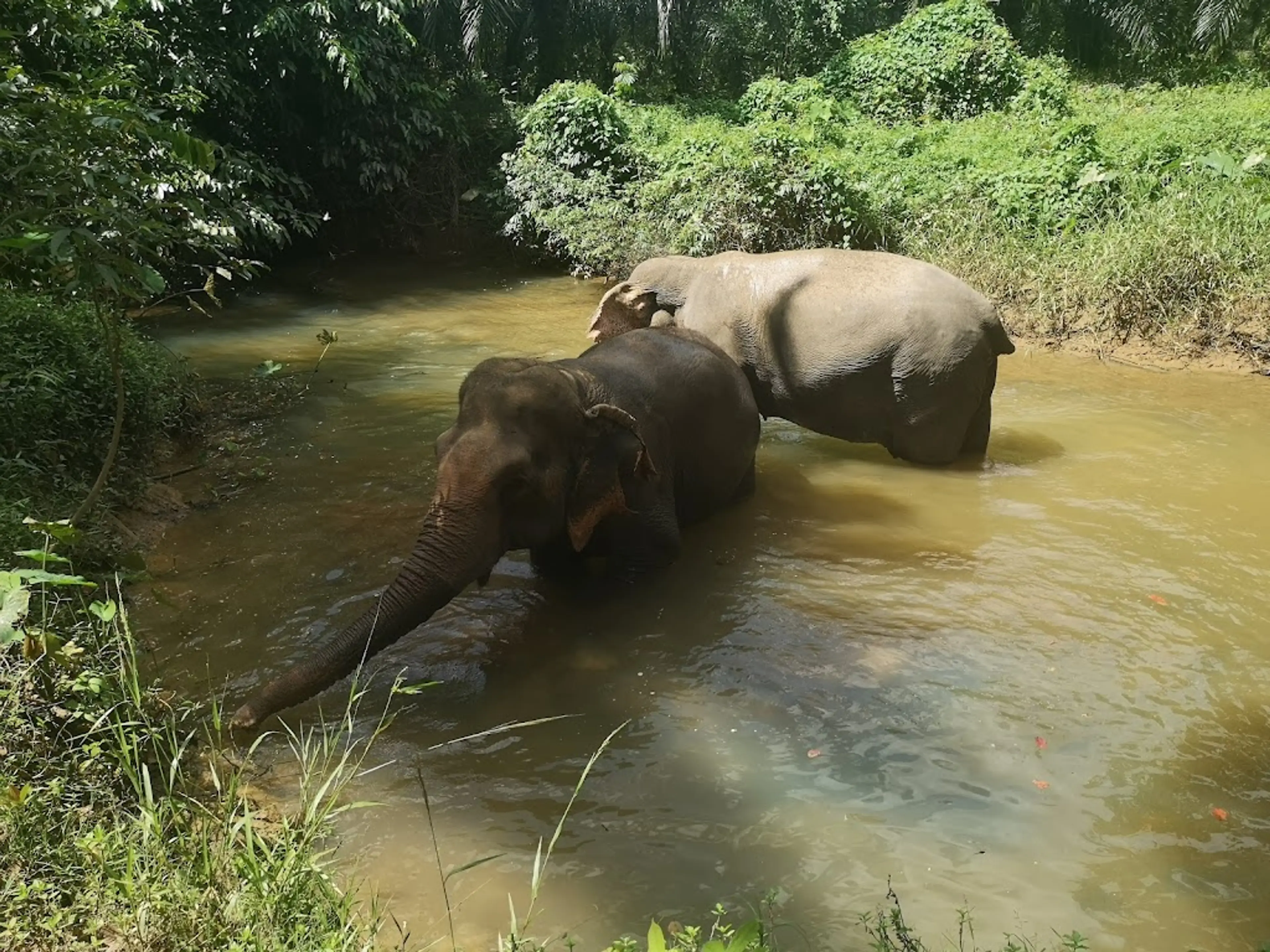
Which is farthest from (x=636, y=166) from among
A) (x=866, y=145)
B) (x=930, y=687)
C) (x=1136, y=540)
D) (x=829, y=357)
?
(x=930, y=687)

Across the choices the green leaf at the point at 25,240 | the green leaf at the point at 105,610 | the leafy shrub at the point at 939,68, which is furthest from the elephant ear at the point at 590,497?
the leafy shrub at the point at 939,68

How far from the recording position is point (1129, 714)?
3869 mm

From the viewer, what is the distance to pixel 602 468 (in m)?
4.52

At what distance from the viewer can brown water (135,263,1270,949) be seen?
3010mm

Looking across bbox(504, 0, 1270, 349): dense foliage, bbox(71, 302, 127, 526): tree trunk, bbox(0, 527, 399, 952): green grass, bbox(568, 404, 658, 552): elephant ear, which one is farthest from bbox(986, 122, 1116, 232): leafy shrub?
bbox(0, 527, 399, 952): green grass

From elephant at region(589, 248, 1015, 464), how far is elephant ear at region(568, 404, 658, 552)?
1.98 meters

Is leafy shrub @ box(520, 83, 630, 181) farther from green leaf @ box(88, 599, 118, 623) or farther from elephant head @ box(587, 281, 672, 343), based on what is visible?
green leaf @ box(88, 599, 118, 623)

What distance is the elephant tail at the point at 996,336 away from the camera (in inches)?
253

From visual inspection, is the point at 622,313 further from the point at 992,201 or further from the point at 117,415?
the point at 992,201

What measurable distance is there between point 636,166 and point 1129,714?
12.2 metres

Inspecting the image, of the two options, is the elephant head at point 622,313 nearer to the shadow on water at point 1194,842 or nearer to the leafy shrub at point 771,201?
the shadow on water at point 1194,842

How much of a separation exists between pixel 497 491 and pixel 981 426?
4014 millimetres

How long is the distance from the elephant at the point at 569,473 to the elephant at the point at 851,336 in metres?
0.70

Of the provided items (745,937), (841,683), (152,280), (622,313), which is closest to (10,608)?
(152,280)
